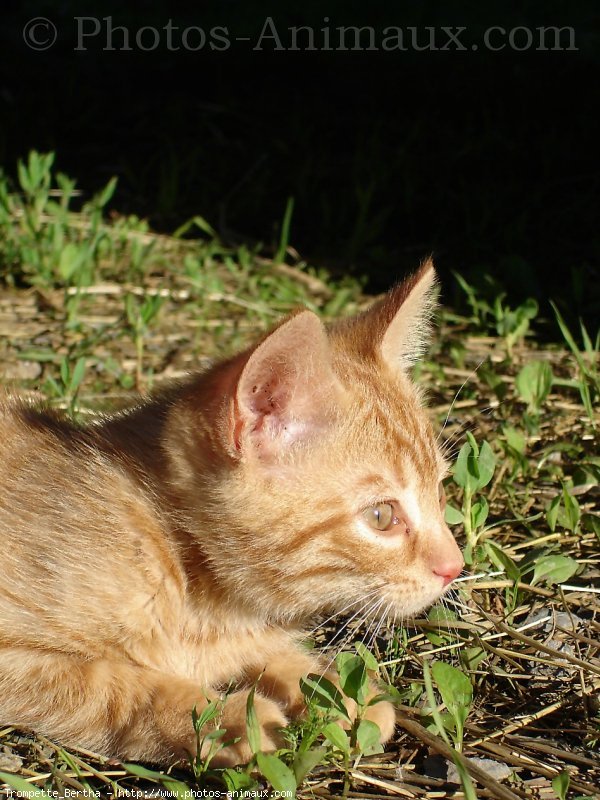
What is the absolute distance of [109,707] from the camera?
7.96 ft

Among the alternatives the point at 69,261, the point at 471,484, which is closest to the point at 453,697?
the point at 471,484

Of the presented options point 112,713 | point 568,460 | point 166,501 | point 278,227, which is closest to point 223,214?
point 278,227

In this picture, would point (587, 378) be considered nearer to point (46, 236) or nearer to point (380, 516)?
point (380, 516)

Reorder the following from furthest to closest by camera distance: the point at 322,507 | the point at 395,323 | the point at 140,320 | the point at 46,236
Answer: the point at 46,236
the point at 140,320
the point at 395,323
the point at 322,507

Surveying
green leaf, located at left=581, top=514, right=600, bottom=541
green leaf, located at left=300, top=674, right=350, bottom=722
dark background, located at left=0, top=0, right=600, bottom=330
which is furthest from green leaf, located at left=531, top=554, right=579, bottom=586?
dark background, located at left=0, top=0, right=600, bottom=330

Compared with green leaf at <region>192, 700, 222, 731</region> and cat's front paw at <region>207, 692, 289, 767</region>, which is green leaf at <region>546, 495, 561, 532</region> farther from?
green leaf at <region>192, 700, 222, 731</region>

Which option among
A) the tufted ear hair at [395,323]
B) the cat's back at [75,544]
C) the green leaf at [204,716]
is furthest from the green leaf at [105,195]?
the green leaf at [204,716]

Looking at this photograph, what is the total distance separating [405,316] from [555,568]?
0.87 metres

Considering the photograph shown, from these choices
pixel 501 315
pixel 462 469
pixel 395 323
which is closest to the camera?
pixel 395 323

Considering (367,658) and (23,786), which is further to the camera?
(367,658)

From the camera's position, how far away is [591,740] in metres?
2.42

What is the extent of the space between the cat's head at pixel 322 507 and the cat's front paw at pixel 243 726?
0.25m

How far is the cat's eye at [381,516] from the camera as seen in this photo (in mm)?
2520

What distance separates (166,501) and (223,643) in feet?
1.41
